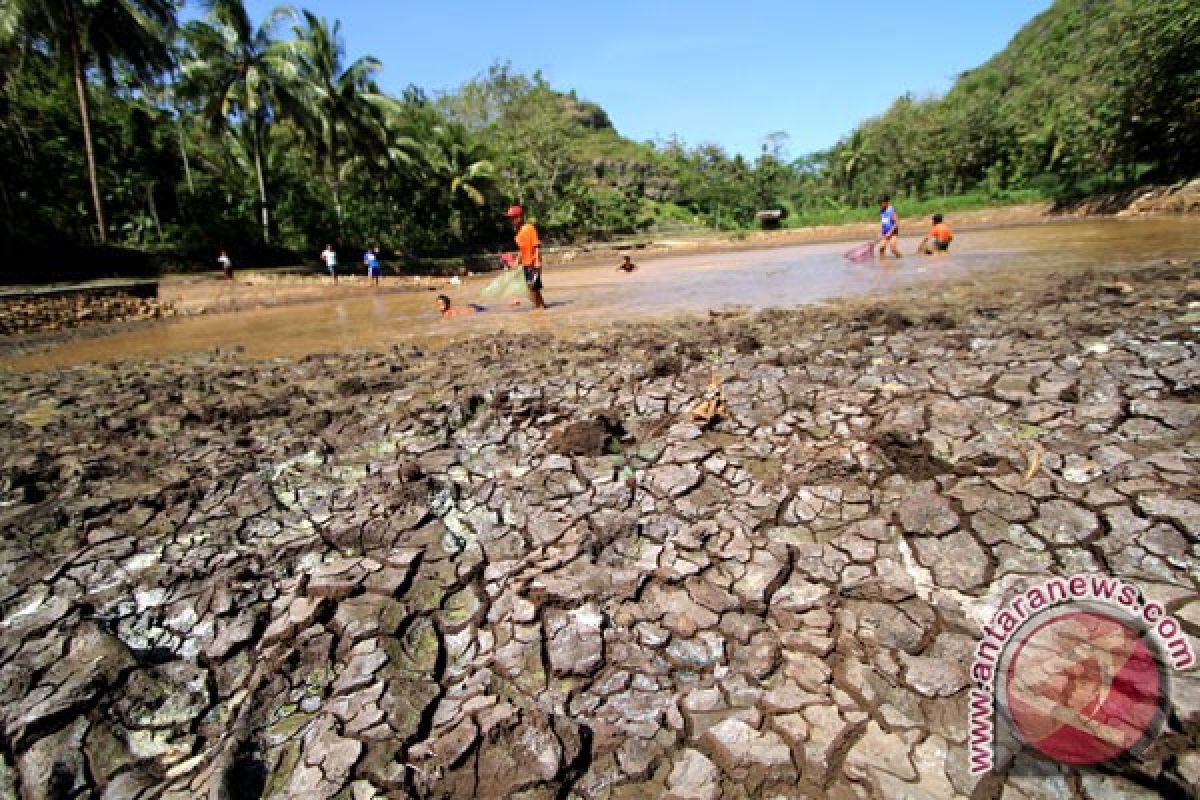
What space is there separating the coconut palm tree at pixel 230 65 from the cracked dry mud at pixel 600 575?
23.8m

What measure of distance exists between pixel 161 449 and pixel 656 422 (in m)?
4.20

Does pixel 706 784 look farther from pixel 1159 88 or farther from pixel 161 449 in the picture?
pixel 1159 88

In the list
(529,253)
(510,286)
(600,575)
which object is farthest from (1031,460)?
(510,286)

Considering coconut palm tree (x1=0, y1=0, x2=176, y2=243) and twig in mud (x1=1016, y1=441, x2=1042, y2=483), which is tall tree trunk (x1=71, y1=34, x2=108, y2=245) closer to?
coconut palm tree (x1=0, y1=0, x2=176, y2=243)

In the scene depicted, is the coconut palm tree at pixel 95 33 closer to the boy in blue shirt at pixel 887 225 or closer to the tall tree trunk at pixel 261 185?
the tall tree trunk at pixel 261 185

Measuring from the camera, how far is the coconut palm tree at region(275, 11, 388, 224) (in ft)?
77.5

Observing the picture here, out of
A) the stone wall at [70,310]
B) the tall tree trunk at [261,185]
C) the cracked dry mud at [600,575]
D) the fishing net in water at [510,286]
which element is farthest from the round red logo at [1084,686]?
the tall tree trunk at [261,185]

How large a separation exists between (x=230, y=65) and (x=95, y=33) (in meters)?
4.40

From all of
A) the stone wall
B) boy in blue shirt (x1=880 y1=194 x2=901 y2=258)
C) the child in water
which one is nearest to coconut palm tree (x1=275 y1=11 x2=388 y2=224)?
the stone wall

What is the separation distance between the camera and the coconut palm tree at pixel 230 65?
73.2ft

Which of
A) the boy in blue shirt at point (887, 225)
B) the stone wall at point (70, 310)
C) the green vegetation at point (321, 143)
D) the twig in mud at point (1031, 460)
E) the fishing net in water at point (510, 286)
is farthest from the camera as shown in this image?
the green vegetation at point (321, 143)

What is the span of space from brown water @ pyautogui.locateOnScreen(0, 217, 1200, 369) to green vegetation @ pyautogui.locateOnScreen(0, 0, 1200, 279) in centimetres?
960

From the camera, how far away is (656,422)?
4.36m

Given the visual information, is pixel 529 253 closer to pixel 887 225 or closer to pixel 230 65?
pixel 887 225
